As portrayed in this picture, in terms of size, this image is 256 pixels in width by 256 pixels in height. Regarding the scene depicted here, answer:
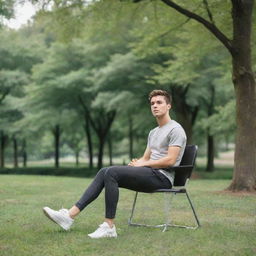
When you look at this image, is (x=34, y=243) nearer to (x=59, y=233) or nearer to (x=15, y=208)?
(x=59, y=233)

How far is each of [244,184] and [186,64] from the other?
7646 millimetres

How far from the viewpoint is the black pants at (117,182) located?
5398 mm

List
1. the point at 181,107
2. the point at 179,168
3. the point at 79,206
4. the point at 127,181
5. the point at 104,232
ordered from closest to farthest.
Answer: the point at 104,232 → the point at 79,206 → the point at 127,181 → the point at 179,168 → the point at 181,107

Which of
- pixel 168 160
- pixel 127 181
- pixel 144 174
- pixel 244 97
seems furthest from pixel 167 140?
pixel 244 97

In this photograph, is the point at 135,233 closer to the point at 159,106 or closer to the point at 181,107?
the point at 159,106

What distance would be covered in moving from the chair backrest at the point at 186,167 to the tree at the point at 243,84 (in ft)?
16.5

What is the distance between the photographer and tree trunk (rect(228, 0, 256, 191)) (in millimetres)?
10672

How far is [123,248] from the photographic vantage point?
185 inches

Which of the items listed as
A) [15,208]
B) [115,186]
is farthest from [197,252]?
[15,208]

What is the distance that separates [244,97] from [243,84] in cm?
29

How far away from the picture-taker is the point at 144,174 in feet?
18.6

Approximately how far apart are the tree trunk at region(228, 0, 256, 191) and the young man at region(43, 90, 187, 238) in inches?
206

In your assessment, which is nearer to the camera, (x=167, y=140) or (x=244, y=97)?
(x=167, y=140)

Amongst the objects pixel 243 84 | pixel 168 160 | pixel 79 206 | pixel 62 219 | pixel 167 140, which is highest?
pixel 243 84
